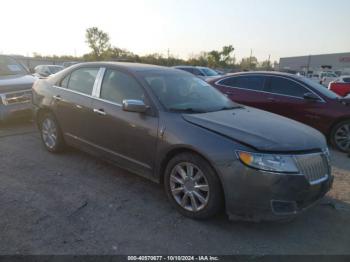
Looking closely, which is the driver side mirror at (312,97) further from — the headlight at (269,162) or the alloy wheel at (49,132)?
the alloy wheel at (49,132)

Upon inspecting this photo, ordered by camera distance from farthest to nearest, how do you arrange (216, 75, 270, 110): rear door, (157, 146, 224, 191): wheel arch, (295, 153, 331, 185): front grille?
(216, 75, 270, 110): rear door < (157, 146, 224, 191): wheel arch < (295, 153, 331, 185): front grille

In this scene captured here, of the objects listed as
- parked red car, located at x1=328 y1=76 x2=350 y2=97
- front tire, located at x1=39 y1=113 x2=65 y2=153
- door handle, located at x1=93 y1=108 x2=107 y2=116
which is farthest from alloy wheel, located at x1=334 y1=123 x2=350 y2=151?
parked red car, located at x1=328 y1=76 x2=350 y2=97

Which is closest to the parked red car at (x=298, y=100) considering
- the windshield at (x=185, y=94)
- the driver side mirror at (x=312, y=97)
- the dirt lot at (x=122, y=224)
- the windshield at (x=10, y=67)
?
the driver side mirror at (x=312, y=97)

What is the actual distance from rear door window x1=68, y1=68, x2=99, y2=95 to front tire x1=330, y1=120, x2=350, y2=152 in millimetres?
5040

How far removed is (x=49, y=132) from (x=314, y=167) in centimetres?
414

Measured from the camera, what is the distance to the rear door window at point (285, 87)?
7.28 m

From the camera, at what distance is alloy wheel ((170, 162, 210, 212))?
136 inches

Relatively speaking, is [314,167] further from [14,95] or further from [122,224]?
[14,95]

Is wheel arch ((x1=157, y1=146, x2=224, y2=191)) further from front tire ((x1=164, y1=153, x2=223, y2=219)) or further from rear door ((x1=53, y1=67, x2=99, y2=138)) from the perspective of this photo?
rear door ((x1=53, y1=67, x2=99, y2=138))

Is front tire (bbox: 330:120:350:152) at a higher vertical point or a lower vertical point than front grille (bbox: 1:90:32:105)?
lower

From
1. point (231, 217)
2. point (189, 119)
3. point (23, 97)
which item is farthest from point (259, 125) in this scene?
point (23, 97)

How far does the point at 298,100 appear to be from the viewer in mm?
7215

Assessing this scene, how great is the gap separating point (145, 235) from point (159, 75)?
85.4 inches

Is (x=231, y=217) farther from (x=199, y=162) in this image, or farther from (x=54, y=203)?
(x=54, y=203)
